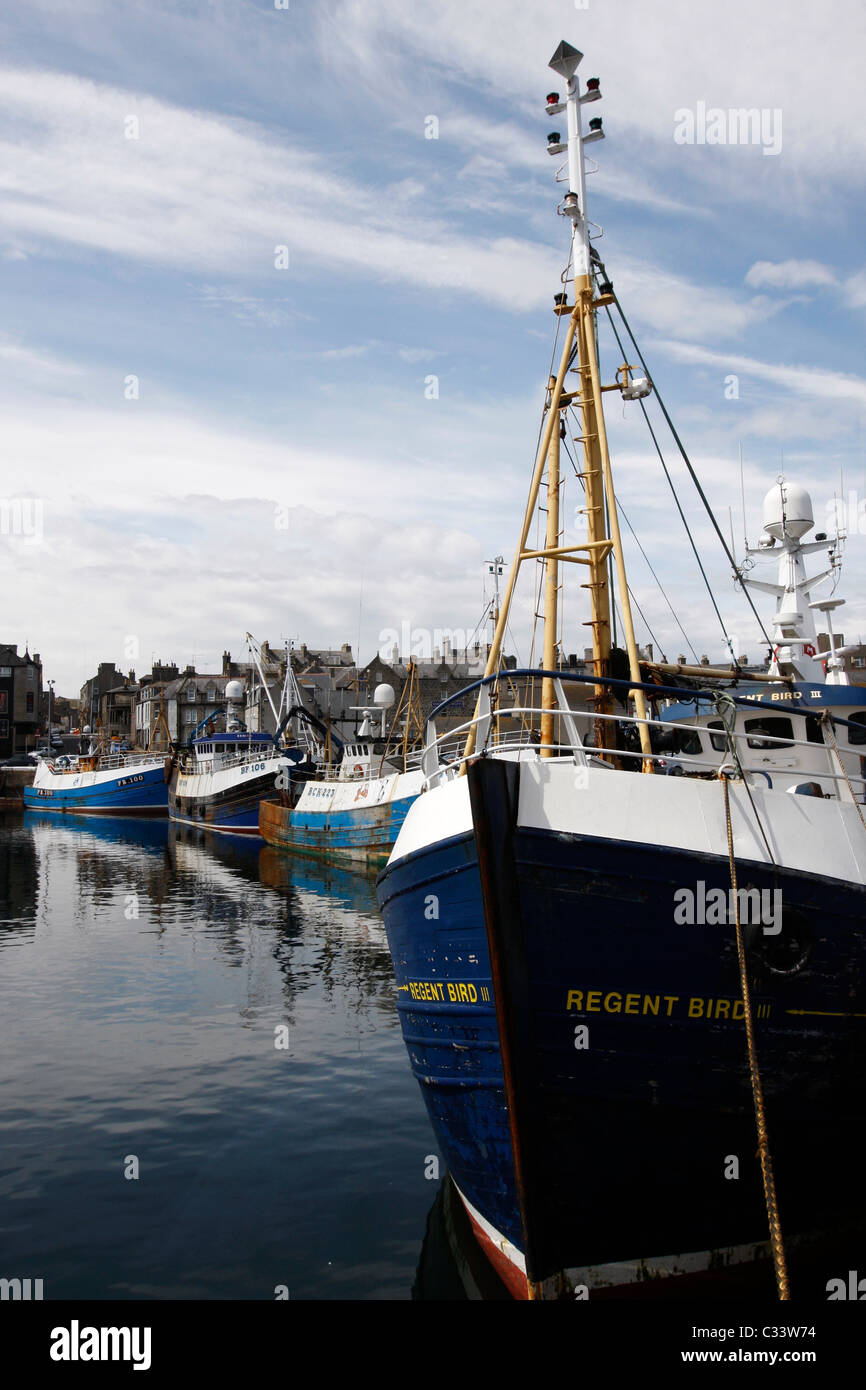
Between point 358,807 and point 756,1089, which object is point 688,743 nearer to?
point 756,1089

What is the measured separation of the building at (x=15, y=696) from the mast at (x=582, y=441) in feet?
332

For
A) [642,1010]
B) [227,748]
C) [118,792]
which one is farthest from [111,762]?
[642,1010]

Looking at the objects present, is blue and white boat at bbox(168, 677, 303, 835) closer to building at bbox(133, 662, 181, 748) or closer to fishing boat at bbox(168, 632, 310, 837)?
fishing boat at bbox(168, 632, 310, 837)

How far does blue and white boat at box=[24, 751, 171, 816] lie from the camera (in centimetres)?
6825

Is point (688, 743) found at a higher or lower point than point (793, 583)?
lower

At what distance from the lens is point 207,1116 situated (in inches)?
444

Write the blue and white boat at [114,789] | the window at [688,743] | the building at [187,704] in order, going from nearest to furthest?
the window at [688,743]
the blue and white boat at [114,789]
the building at [187,704]

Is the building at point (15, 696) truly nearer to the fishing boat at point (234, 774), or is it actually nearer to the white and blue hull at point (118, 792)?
the white and blue hull at point (118, 792)

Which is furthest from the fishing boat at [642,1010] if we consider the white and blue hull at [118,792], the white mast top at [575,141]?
the white and blue hull at [118,792]

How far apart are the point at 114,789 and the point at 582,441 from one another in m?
63.7

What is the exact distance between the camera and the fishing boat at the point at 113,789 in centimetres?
6825

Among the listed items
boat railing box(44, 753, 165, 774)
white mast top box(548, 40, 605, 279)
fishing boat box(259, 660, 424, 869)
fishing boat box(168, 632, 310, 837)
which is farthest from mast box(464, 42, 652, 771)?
boat railing box(44, 753, 165, 774)
